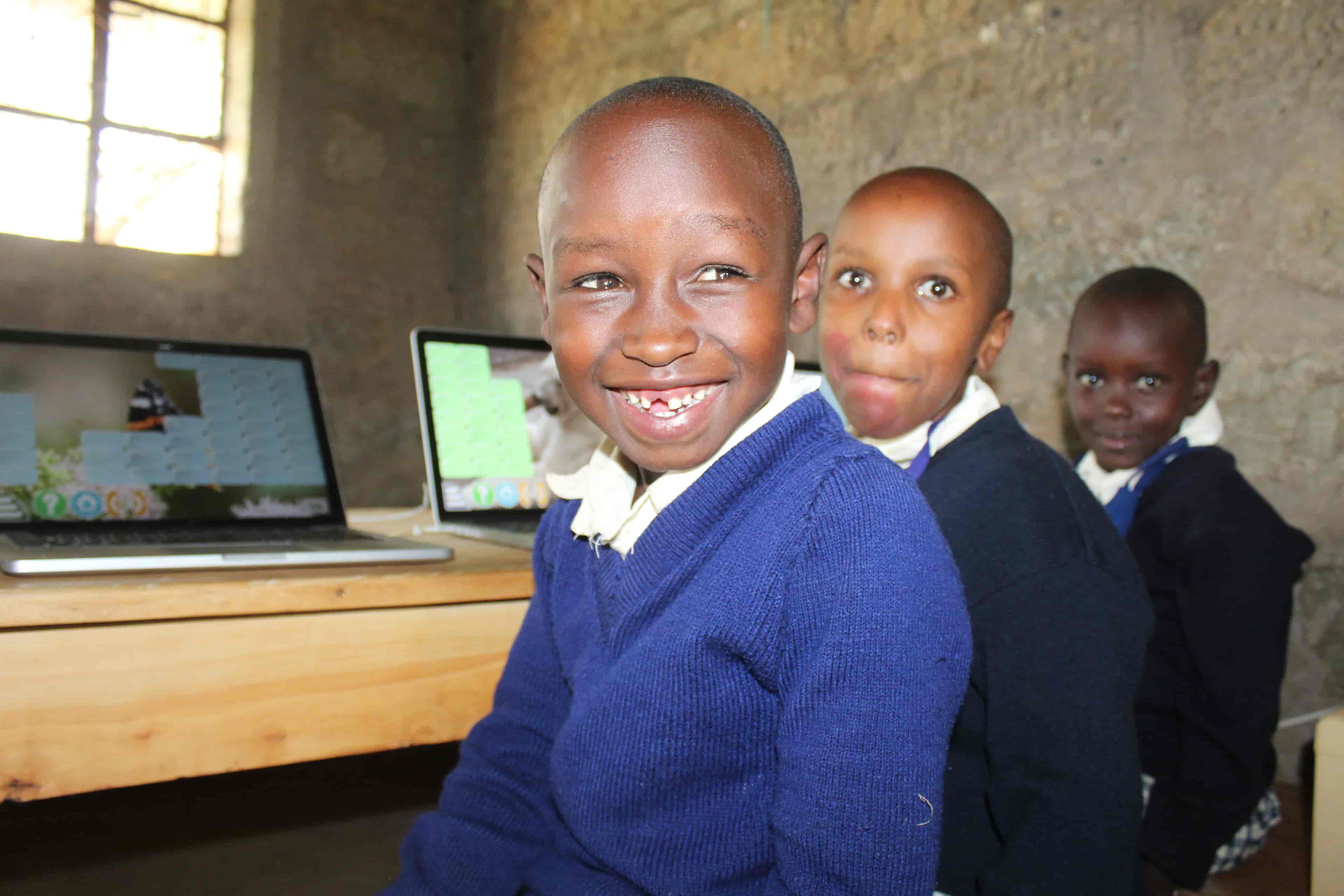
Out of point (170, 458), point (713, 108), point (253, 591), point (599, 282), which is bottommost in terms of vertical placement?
point (253, 591)

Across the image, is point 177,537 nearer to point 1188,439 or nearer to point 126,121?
point 1188,439

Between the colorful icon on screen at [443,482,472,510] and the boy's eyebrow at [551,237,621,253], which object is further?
the colorful icon on screen at [443,482,472,510]

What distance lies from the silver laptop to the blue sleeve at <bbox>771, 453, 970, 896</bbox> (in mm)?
1101

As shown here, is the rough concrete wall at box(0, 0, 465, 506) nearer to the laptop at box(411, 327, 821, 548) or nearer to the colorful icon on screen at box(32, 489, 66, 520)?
the laptop at box(411, 327, 821, 548)

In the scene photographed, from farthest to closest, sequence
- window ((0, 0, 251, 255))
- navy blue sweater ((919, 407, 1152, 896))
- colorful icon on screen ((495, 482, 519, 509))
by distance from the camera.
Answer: window ((0, 0, 251, 255)) → colorful icon on screen ((495, 482, 519, 509)) → navy blue sweater ((919, 407, 1152, 896))

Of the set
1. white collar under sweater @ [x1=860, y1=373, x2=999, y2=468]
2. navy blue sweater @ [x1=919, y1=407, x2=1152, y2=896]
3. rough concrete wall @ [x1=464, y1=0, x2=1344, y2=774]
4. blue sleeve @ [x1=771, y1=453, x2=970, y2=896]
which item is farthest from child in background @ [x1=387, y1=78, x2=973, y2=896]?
rough concrete wall @ [x1=464, y1=0, x2=1344, y2=774]

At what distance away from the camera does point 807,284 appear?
84 cm

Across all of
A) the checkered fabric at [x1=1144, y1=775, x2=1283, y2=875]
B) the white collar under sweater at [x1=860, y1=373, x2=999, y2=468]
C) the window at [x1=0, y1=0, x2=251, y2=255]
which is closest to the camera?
the white collar under sweater at [x1=860, y1=373, x2=999, y2=468]

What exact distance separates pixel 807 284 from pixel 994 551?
323 millimetres

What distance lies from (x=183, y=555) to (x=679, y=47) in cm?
317

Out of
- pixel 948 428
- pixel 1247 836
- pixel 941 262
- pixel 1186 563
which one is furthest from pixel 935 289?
pixel 1247 836

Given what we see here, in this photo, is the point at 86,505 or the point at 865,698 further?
the point at 86,505

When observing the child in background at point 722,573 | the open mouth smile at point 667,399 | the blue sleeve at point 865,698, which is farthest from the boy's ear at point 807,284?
the blue sleeve at point 865,698

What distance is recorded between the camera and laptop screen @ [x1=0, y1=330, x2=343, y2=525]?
1333 mm
